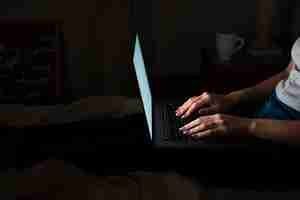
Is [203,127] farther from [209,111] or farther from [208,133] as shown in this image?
[209,111]

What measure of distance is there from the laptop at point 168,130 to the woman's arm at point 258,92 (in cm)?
19

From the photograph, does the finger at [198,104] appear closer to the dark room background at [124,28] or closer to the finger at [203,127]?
the finger at [203,127]

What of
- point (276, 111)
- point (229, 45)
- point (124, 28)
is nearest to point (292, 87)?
point (276, 111)

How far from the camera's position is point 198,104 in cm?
160

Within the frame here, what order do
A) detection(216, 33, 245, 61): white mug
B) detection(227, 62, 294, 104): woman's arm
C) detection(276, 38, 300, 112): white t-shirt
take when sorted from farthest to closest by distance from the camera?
detection(216, 33, 245, 61): white mug < detection(227, 62, 294, 104): woman's arm < detection(276, 38, 300, 112): white t-shirt

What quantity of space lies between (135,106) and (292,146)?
49 centimetres

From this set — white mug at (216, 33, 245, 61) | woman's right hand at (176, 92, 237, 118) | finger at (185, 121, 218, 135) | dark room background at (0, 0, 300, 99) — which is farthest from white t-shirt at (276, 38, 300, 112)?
dark room background at (0, 0, 300, 99)

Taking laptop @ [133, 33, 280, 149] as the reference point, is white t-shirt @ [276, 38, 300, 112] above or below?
above

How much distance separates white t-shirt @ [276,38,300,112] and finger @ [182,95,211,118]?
208mm

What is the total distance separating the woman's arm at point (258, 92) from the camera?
1.70m

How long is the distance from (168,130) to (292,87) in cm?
38

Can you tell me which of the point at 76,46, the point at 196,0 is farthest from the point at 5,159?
the point at 196,0

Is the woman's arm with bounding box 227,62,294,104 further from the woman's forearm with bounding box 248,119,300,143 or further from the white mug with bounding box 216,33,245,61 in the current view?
the white mug with bounding box 216,33,245,61

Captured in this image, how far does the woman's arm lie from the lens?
1.70 m
